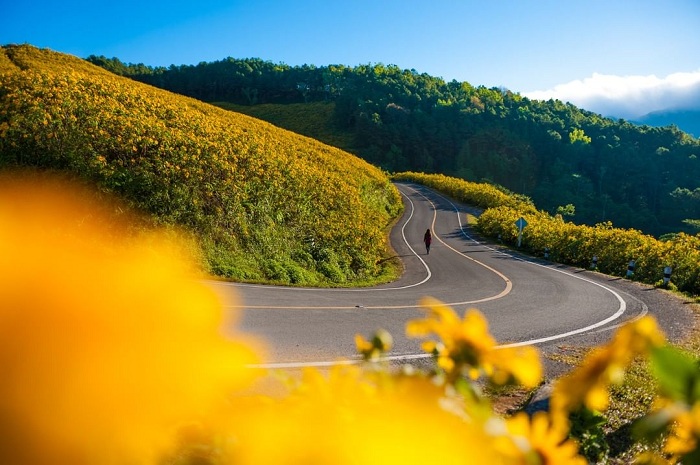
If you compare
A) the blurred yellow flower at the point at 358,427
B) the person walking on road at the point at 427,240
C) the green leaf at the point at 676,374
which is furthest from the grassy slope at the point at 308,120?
the green leaf at the point at 676,374

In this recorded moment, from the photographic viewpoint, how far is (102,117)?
40.3 feet

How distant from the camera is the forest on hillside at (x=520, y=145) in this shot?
276ft

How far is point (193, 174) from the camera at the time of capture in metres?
12.4

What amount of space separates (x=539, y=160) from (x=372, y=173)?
72.5 m

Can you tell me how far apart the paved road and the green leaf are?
4.53 meters

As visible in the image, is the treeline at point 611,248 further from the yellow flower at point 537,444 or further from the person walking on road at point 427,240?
the yellow flower at point 537,444

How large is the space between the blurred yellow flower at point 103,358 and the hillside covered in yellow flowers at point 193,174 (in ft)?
31.2

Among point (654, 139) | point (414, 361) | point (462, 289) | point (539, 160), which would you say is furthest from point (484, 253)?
point (654, 139)

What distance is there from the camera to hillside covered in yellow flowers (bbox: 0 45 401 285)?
10844 mm

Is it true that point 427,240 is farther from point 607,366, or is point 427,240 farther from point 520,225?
point 607,366

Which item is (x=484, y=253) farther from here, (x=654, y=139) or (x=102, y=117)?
(x=654, y=139)

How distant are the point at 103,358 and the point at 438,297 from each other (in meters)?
10.1

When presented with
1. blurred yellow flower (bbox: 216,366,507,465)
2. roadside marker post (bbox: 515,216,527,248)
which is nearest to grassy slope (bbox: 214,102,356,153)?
roadside marker post (bbox: 515,216,527,248)

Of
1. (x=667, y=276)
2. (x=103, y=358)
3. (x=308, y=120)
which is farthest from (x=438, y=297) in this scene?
(x=308, y=120)
